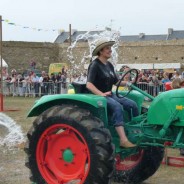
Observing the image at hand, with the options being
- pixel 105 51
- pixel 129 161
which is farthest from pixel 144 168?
pixel 105 51

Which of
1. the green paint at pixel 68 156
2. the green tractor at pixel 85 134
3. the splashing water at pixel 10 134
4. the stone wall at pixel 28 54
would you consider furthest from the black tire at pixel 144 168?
the stone wall at pixel 28 54

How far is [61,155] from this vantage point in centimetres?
570

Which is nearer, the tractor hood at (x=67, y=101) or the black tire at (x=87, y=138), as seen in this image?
the black tire at (x=87, y=138)

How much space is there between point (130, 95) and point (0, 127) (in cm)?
576

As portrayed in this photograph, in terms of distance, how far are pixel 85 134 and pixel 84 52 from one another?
138 feet

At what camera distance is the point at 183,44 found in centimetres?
4569

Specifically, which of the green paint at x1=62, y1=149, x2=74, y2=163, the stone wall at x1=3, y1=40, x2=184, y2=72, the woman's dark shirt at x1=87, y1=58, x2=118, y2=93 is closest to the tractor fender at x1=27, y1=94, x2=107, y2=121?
the woman's dark shirt at x1=87, y1=58, x2=118, y2=93

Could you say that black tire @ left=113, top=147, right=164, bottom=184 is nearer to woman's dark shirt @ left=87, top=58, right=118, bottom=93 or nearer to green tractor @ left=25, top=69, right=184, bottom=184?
green tractor @ left=25, top=69, right=184, bottom=184

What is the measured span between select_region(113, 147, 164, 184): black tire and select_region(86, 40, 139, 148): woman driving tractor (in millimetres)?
677

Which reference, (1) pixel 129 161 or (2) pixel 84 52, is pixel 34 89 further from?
(2) pixel 84 52

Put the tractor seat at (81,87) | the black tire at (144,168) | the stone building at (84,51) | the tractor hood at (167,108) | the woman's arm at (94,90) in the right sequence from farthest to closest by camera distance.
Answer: the stone building at (84,51), the black tire at (144,168), the tractor seat at (81,87), the woman's arm at (94,90), the tractor hood at (167,108)

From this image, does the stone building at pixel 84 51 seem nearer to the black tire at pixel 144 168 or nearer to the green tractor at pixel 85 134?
the black tire at pixel 144 168

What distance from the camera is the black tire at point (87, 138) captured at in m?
5.16

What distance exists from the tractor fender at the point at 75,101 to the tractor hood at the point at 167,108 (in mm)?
577
